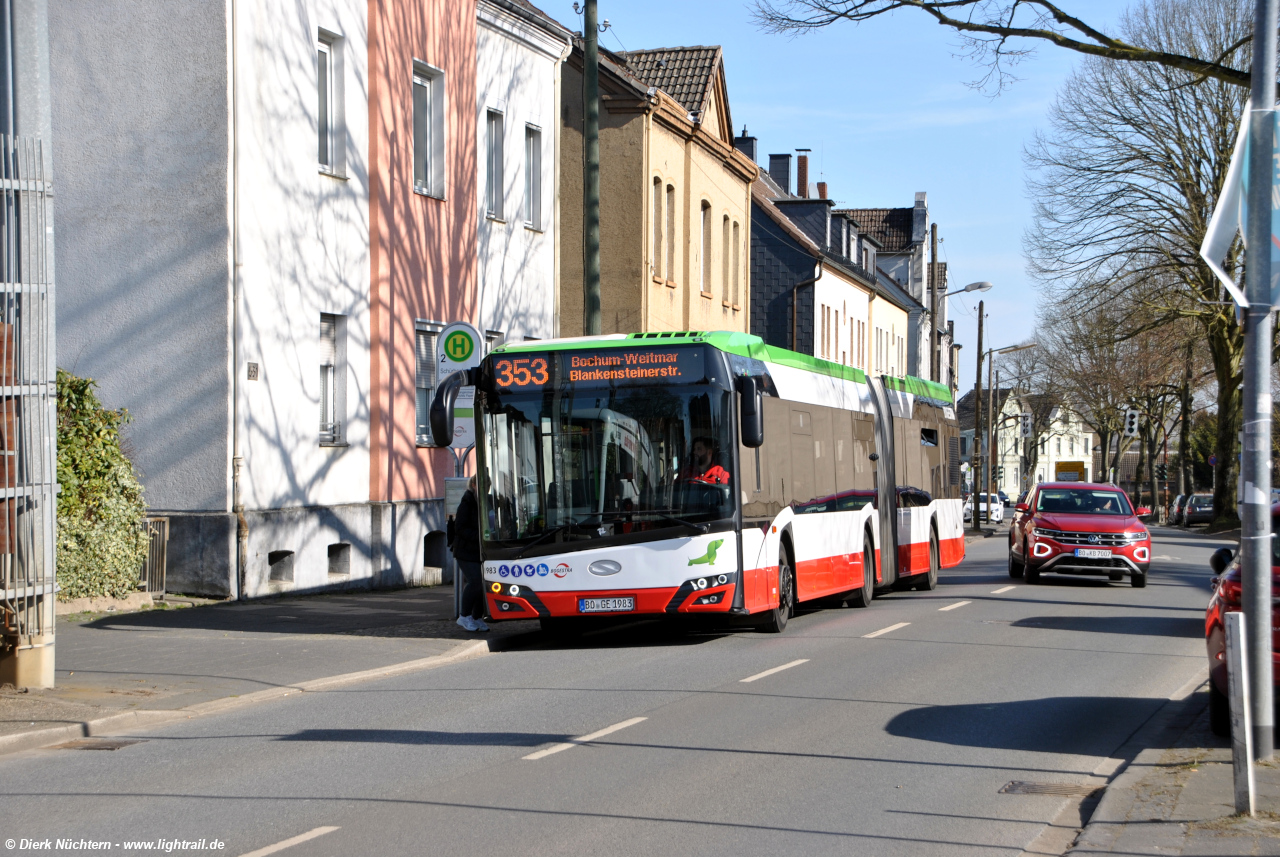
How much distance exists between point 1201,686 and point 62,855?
29.2 ft

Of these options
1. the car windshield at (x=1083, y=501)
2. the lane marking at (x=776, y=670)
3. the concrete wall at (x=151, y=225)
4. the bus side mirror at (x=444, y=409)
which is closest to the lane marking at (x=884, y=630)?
the lane marking at (x=776, y=670)

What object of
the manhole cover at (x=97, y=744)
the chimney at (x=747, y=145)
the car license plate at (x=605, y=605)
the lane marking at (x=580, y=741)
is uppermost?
the chimney at (x=747, y=145)

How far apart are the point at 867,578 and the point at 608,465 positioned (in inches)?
275

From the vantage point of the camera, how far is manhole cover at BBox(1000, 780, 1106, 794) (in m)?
7.59

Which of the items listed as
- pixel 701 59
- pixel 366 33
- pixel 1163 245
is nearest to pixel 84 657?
pixel 366 33

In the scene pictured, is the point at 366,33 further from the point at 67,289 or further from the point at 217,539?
the point at 217,539

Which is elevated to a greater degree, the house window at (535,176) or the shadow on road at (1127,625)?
the house window at (535,176)

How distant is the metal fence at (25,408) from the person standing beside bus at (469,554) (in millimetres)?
5230

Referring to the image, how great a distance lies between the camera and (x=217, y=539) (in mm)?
17703

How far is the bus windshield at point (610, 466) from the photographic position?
45.0 ft

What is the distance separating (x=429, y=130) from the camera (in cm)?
2322

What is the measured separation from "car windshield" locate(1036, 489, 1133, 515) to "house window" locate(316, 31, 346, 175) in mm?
12849

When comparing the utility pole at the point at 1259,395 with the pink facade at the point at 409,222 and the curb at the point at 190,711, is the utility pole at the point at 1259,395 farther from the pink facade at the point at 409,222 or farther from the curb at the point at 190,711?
the pink facade at the point at 409,222

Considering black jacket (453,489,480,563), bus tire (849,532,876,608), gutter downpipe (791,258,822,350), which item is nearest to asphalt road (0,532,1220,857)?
black jacket (453,489,480,563)
